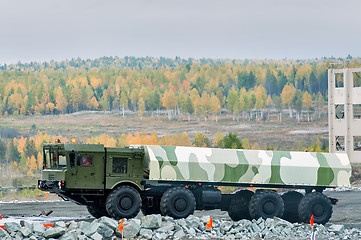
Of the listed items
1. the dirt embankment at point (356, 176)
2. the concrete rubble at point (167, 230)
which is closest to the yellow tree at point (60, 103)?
the dirt embankment at point (356, 176)

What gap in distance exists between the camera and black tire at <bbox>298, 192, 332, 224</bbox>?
28.8 m

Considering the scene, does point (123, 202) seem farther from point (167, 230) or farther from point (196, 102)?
point (196, 102)

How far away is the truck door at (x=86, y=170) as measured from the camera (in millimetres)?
25703

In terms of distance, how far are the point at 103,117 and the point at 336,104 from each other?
122 m

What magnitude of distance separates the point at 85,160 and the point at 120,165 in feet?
4.97

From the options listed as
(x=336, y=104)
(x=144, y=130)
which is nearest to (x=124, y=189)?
(x=336, y=104)

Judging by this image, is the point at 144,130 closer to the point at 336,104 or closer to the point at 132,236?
the point at 336,104

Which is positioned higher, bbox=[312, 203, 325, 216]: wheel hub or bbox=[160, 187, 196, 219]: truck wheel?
bbox=[160, 187, 196, 219]: truck wheel

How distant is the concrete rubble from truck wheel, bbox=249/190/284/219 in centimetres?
108

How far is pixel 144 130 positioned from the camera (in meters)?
158

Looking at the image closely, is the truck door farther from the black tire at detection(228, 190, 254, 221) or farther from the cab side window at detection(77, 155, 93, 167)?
the black tire at detection(228, 190, 254, 221)

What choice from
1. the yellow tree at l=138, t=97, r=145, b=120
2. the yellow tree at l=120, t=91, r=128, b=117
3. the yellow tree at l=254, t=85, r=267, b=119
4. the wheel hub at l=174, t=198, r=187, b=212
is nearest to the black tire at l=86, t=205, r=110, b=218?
the wheel hub at l=174, t=198, r=187, b=212

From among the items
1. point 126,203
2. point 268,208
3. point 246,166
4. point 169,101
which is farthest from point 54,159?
point 169,101

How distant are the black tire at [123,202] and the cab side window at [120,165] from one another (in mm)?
769
